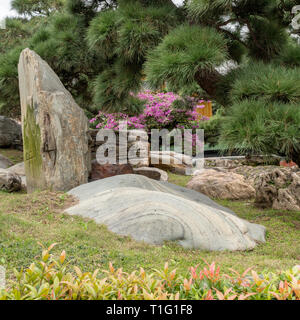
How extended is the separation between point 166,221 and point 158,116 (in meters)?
6.74

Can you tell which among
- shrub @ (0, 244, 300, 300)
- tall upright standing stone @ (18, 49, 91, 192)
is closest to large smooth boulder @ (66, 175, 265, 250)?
tall upright standing stone @ (18, 49, 91, 192)

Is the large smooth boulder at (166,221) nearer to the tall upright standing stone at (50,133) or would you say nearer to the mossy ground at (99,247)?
the mossy ground at (99,247)

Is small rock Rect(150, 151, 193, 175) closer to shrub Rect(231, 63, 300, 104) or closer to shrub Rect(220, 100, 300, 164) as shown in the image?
shrub Rect(231, 63, 300, 104)

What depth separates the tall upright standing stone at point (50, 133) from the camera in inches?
191

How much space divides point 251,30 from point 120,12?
69.5 inches

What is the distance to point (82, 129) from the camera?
5.16 m

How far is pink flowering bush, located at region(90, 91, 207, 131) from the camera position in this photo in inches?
370

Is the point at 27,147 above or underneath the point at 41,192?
above

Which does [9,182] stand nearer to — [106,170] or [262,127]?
[106,170]

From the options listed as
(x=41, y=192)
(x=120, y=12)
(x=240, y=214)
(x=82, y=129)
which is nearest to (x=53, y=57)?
(x=82, y=129)

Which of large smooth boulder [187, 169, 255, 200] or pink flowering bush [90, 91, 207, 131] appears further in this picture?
pink flowering bush [90, 91, 207, 131]

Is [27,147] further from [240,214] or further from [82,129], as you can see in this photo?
[240,214]

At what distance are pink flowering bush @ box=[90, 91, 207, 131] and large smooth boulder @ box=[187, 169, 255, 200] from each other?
3.60 meters
